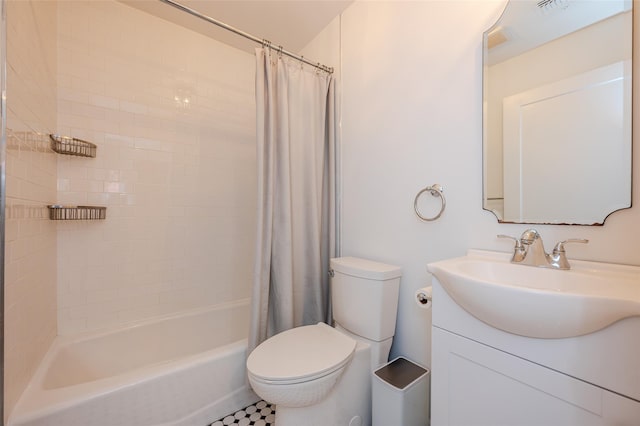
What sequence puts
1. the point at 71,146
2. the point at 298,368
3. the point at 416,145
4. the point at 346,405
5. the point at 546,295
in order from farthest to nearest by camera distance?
the point at 71,146 < the point at 416,145 < the point at 346,405 < the point at 298,368 < the point at 546,295

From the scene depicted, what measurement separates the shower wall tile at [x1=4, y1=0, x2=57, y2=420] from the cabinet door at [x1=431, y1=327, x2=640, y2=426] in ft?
4.65

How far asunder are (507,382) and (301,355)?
72 centimetres

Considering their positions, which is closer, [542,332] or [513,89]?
[542,332]

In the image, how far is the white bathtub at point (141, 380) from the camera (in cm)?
99

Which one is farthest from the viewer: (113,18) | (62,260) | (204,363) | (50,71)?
(113,18)

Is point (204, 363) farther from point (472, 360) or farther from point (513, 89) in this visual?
point (513, 89)

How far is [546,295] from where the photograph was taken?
580 mm

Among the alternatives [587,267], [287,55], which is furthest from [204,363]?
[287,55]

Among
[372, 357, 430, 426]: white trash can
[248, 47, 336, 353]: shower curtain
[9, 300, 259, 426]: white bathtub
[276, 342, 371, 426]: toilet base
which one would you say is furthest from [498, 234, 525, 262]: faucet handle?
[9, 300, 259, 426]: white bathtub

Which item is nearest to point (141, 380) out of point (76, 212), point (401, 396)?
Result: point (76, 212)

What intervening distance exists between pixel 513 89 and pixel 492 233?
55 centimetres

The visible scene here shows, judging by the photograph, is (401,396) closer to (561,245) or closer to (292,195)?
(561,245)

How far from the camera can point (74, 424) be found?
3.19ft

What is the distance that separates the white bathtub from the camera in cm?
99
